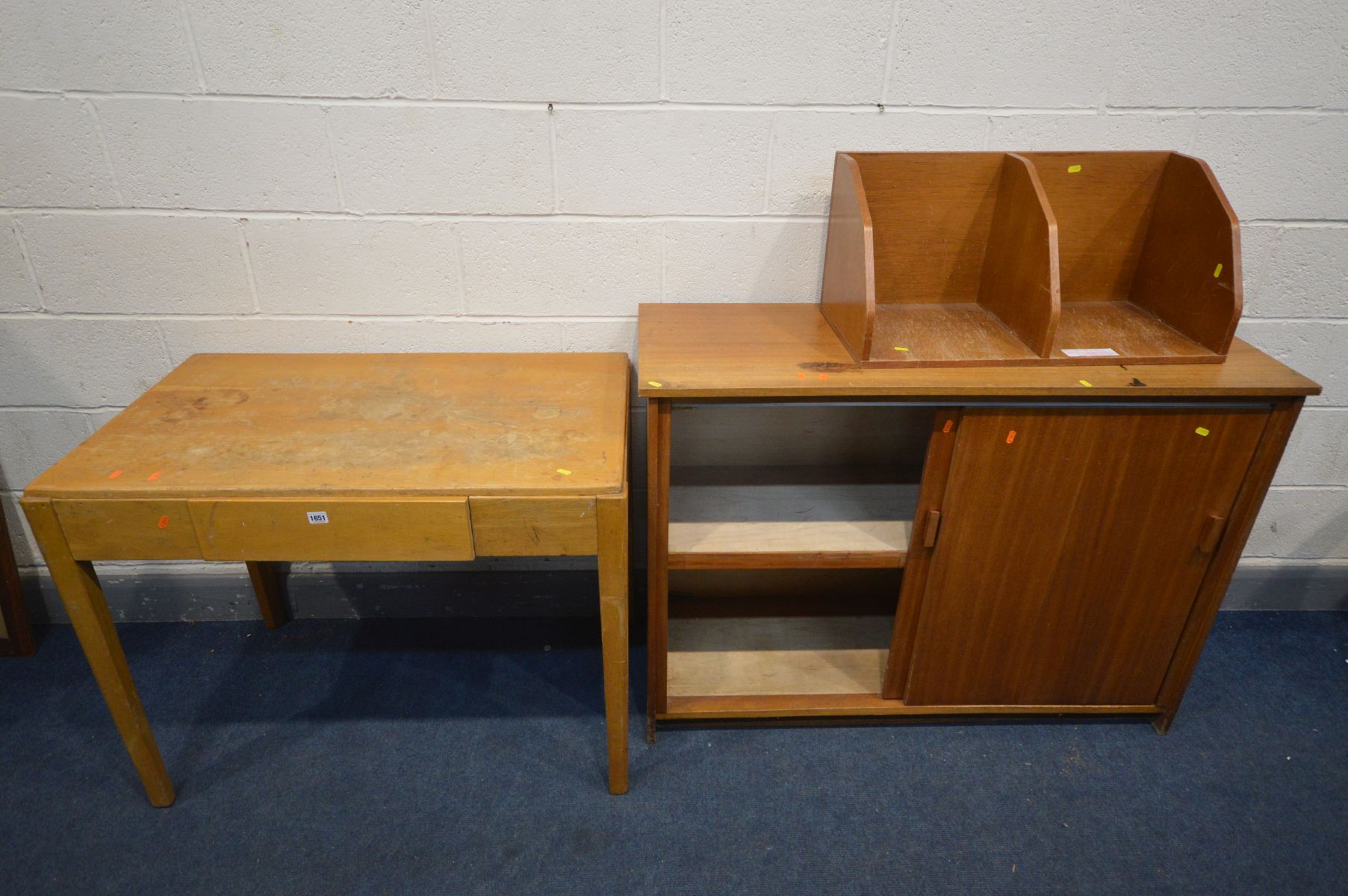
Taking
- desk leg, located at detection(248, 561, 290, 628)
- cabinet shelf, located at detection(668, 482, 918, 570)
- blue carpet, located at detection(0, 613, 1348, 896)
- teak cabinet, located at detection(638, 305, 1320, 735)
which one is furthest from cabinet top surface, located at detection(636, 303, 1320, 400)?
desk leg, located at detection(248, 561, 290, 628)

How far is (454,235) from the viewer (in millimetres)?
1687

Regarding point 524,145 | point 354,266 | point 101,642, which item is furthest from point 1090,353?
point 101,642

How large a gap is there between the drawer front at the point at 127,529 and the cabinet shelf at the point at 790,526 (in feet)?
2.71

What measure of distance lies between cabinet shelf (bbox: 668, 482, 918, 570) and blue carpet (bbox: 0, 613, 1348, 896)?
1.48ft

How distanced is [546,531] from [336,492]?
1.09 ft

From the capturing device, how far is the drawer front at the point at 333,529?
1243 millimetres

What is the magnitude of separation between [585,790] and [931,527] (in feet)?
2.85

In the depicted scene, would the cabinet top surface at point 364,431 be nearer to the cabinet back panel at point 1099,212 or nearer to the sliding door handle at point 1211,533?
the cabinet back panel at point 1099,212

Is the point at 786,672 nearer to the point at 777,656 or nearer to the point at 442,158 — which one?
the point at 777,656

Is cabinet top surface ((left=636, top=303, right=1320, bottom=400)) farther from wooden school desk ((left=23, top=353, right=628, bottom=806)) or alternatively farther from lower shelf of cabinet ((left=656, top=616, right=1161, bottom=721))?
lower shelf of cabinet ((left=656, top=616, right=1161, bottom=721))

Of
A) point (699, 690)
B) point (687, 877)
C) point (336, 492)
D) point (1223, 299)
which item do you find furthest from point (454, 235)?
point (1223, 299)

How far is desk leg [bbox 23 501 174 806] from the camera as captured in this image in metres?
1.26

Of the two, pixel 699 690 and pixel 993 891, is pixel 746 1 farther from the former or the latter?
pixel 993 891

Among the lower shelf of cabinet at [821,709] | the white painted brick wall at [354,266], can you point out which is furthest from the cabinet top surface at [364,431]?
the lower shelf of cabinet at [821,709]
